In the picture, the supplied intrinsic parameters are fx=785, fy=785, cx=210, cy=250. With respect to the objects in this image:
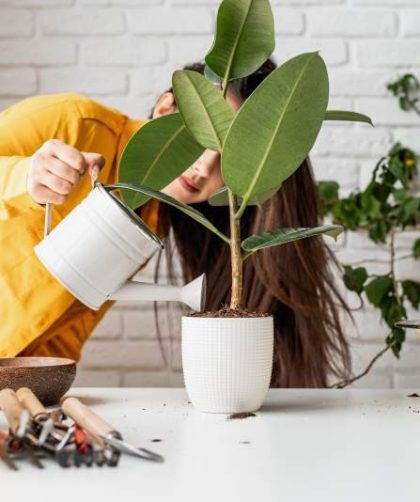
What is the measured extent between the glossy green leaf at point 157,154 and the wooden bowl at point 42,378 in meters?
0.24

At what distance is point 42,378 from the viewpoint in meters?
0.94

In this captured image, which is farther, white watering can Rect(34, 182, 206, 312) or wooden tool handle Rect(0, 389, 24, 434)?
white watering can Rect(34, 182, 206, 312)

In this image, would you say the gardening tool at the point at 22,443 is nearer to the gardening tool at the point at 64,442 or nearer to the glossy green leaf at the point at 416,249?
the gardening tool at the point at 64,442

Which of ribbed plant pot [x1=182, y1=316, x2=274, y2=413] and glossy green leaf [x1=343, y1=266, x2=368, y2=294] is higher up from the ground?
ribbed plant pot [x1=182, y1=316, x2=274, y2=413]

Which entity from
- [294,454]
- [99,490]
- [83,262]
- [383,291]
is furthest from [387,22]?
[99,490]

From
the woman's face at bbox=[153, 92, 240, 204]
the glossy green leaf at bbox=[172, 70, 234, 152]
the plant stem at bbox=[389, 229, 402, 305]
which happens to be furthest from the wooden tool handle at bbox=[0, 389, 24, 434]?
the plant stem at bbox=[389, 229, 402, 305]

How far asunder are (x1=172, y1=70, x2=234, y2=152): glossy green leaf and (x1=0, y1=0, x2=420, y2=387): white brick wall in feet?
4.22

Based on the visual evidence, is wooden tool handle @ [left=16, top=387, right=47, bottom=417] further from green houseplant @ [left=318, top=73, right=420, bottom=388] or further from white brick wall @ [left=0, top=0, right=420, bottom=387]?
white brick wall @ [left=0, top=0, right=420, bottom=387]

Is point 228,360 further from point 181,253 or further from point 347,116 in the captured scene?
point 181,253

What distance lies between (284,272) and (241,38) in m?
0.74

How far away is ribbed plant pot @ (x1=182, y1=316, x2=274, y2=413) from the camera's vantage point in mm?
906

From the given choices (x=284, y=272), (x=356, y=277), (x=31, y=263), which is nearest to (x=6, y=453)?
(x=31, y=263)

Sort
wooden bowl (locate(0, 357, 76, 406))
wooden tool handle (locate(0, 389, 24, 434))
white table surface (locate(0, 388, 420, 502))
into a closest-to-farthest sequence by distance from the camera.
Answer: white table surface (locate(0, 388, 420, 502)) → wooden tool handle (locate(0, 389, 24, 434)) → wooden bowl (locate(0, 357, 76, 406))

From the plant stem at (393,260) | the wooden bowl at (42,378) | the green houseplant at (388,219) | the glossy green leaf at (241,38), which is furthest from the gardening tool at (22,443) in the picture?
the plant stem at (393,260)
